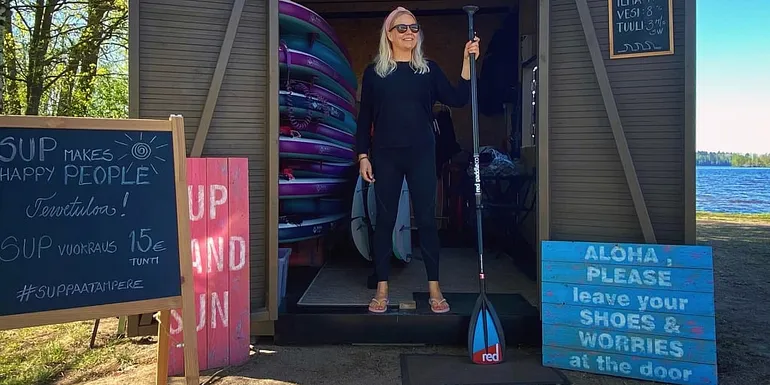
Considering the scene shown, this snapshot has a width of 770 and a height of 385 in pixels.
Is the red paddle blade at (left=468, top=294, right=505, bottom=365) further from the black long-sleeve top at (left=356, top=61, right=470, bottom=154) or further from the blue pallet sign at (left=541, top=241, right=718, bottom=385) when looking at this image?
the black long-sleeve top at (left=356, top=61, right=470, bottom=154)

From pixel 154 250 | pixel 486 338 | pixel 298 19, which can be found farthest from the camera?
pixel 298 19

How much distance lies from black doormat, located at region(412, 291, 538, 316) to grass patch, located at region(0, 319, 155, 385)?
1622mm

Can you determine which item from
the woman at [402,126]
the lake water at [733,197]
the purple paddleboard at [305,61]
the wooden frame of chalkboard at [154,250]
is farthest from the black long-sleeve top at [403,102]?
the lake water at [733,197]

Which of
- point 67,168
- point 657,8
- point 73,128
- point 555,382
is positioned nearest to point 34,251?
point 67,168

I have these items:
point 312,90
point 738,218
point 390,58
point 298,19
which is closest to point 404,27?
point 390,58

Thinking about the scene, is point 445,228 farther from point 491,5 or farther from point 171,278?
point 171,278

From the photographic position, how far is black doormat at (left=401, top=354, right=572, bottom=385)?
2314mm

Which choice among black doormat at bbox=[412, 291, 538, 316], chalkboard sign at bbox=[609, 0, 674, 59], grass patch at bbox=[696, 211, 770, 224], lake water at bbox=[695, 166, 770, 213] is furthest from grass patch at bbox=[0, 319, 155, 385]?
lake water at bbox=[695, 166, 770, 213]

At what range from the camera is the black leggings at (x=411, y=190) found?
277 cm

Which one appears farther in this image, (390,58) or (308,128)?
(308,128)

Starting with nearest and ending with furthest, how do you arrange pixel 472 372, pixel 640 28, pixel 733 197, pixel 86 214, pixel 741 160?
pixel 86 214
pixel 472 372
pixel 640 28
pixel 733 197
pixel 741 160

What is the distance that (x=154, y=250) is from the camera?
2.11 meters

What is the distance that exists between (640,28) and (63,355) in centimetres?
373

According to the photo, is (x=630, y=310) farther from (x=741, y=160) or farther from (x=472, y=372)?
(x=741, y=160)
